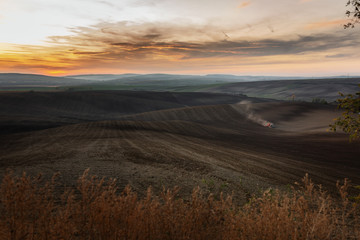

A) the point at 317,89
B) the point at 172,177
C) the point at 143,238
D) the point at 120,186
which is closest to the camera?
the point at 143,238

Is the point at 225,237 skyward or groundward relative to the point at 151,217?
groundward

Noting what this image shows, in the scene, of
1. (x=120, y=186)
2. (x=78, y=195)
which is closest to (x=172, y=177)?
(x=120, y=186)

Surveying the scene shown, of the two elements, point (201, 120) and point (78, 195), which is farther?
point (201, 120)

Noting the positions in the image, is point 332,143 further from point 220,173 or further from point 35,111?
point 35,111

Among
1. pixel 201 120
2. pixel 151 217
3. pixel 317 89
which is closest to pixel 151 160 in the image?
pixel 151 217

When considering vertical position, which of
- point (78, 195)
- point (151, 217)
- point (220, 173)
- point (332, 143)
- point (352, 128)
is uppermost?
point (352, 128)

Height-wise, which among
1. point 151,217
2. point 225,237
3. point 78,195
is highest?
point 151,217

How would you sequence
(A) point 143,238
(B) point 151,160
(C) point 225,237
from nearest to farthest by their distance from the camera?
(A) point 143,238 → (C) point 225,237 → (B) point 151,160

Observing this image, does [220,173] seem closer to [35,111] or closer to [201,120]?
[201,120]

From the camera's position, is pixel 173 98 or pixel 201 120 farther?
pixel 173 98
